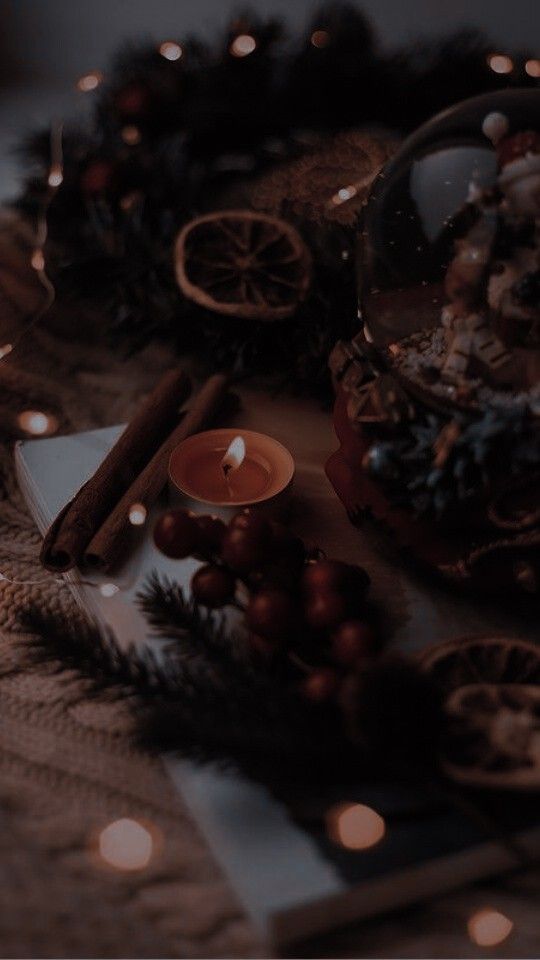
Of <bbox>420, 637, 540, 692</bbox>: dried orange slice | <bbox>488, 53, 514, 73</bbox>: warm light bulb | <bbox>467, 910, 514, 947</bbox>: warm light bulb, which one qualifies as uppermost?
<bbox>488, 53, 514, 73</bbox>: warm light bulb


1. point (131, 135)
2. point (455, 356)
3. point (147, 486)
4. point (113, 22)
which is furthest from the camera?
point (113, 22)

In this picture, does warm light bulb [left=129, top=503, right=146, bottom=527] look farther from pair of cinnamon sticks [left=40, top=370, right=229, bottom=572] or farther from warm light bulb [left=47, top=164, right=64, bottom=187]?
warm light bulb [left=47, top=164, right=64, bottom=187]

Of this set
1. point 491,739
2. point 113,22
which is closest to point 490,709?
Result: point 491,739

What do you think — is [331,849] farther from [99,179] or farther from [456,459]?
[99,179]

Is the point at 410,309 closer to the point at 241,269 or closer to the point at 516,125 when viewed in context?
the point at 516,125

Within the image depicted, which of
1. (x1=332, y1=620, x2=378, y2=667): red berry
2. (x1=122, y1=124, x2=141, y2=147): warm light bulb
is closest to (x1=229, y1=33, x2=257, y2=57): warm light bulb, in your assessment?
(x1=122, y1=124, x2=141, y2=147): warm light bulb
